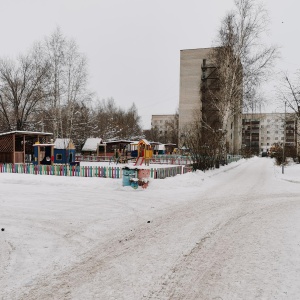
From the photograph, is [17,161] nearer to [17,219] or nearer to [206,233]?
[17,219]

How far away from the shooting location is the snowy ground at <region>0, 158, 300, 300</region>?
4.00 m

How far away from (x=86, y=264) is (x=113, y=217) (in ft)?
11.2

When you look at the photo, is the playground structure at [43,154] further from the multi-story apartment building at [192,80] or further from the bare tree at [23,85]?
the multi-story apartment building at [192,80]

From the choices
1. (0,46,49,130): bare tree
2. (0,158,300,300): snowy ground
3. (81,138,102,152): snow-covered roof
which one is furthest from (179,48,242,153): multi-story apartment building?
(0,158,300,300): snowy ground

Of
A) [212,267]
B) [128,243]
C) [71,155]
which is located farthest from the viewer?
[71,155]

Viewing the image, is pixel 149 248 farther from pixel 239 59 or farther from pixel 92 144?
pixel 92 144

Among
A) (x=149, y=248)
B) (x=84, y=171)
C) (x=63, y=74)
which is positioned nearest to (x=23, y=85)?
(x=63, y=74)

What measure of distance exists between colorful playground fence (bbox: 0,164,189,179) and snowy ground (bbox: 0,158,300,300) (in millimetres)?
4792

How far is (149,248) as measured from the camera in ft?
18.6

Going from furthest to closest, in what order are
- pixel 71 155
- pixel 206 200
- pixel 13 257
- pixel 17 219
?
pixel 71 155 < pixel 206 200 < pixel 17 219 < pixel 13 257

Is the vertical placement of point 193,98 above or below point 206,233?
above

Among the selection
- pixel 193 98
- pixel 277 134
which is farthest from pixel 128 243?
pixel 277 134

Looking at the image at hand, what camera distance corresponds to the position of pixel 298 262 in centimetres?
493

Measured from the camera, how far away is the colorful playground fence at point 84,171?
16109mm
